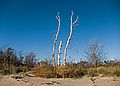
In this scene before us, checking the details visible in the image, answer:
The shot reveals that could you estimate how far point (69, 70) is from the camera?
39.2 feet

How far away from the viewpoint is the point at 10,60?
25.6 meters

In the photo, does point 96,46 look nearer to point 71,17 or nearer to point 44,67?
point 71,17

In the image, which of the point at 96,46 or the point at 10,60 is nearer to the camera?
the point at 10,60

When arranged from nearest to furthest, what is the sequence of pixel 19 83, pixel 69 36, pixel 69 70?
pixel 19 83, pixel 69 70, pixel 69 36

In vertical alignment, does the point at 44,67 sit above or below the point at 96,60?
below

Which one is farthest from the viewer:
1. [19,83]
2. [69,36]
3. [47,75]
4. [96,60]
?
[96,60]

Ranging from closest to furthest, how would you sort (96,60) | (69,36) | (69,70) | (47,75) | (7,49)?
(47,75) < (69,70) < (69,36) < (7,49) < (96,60)

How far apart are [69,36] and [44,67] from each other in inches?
270

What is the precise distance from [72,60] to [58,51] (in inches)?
154

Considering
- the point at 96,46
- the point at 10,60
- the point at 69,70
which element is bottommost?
the point at 69,70

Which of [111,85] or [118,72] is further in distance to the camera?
[118,72]

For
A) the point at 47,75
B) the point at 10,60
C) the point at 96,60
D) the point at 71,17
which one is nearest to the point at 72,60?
the point at 47,75

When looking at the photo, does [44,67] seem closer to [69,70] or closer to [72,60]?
[69,70]

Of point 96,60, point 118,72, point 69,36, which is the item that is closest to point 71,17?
point 69,36
